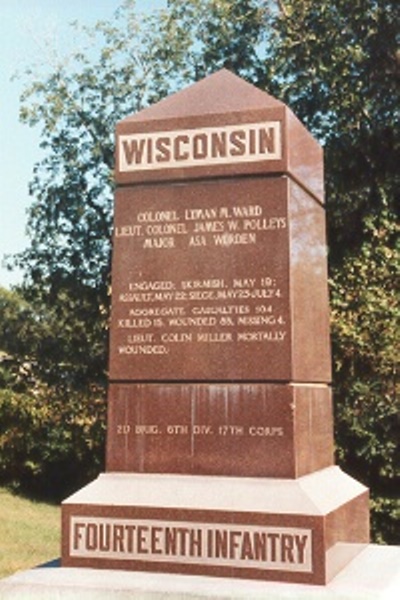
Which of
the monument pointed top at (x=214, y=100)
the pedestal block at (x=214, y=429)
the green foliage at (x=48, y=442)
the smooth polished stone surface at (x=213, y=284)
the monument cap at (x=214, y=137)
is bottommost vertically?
the green foliage at (x=48, y=442)

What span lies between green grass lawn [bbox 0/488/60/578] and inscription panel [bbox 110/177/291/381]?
16.9 feet

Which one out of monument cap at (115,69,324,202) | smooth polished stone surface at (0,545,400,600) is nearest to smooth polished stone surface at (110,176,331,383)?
monument cap at (115,69,324,202)

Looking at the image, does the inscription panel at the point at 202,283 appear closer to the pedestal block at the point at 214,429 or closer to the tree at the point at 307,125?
the pedestal block at the point at 214,429

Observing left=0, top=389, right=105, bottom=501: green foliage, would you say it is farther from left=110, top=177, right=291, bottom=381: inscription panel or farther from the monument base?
the monument base

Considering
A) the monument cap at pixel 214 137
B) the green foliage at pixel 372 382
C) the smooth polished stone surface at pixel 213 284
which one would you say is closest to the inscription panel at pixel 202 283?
the smooth polished stone surface at pixel 213 284

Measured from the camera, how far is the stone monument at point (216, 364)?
5117mm

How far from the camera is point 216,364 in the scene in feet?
18.2

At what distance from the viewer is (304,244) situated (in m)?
5.91

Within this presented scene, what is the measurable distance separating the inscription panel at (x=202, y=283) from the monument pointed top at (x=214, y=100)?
546 mm

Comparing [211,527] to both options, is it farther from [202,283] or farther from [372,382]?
[372,382]

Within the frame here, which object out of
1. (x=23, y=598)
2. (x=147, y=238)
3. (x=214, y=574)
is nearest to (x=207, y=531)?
(x=214, y=574)

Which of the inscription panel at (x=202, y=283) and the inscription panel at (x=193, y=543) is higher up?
the inscription panel at (x=202, y=283)

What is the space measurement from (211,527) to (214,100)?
293 cm

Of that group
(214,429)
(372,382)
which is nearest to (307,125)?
(372,382)
